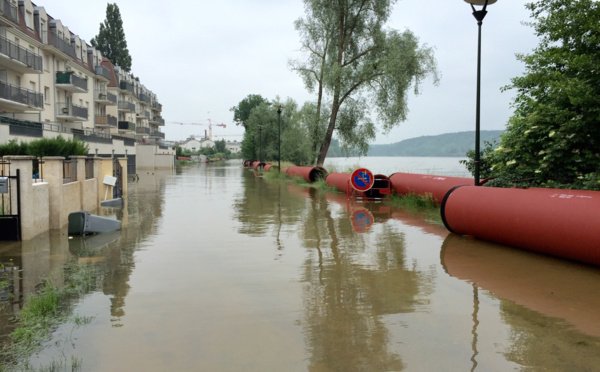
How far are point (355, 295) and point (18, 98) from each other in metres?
32.3

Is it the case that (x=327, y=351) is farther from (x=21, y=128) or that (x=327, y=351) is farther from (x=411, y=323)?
(x=21, y=128)

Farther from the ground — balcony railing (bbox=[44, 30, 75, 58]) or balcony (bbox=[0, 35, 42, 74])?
balcony railing (bbox=[44, 30, 75, 58])

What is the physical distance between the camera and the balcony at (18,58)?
28763 millimetres

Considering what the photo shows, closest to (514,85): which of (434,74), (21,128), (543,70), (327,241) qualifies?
(543,70)

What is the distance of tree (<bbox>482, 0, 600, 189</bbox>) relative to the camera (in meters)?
9.17

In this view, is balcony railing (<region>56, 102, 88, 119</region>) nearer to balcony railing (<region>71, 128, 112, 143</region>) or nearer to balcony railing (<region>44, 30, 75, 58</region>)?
balcony railing (<region>71, 128, 112, 143</region>)

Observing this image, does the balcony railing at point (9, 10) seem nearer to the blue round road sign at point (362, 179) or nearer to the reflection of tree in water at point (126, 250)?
the reflection of tree in water at point (126, 250)

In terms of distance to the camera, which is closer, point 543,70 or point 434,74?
point 543,70

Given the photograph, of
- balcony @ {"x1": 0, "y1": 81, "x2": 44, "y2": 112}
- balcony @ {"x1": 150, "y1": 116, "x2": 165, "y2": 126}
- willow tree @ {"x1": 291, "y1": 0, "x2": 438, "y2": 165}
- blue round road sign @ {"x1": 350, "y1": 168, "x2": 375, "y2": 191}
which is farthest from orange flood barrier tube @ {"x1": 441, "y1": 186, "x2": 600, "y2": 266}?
balcony @ {"x1": 150, "y1": 116, "x2": 165, "y2": 126}

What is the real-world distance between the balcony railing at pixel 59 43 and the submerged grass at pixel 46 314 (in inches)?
1460

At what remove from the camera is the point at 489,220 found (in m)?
8.41

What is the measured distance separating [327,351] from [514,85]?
417 inches

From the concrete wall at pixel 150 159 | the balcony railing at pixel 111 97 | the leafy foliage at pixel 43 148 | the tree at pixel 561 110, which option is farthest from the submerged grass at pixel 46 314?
the concrete wall at pixel 150 159

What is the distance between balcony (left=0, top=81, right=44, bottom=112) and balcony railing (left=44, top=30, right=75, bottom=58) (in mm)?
6070
